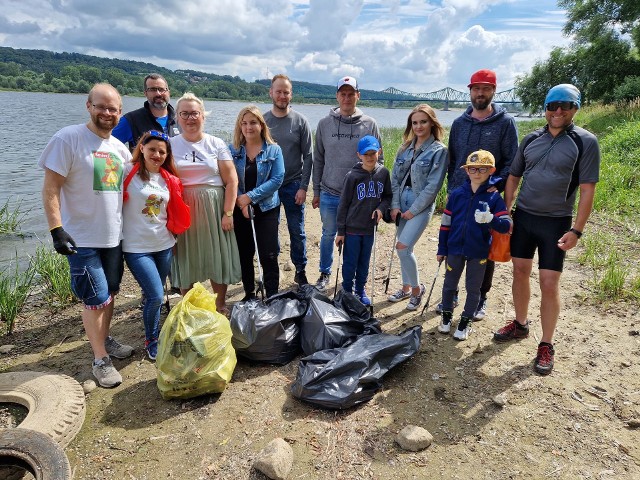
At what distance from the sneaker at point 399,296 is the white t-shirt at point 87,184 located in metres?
2.81

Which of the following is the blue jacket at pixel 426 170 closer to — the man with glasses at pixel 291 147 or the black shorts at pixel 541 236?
the black shorts at pixel 541 236

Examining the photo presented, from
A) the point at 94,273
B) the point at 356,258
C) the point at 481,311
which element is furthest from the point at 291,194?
the point at 481,311

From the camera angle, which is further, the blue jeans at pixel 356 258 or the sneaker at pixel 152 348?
the blue jeans at pixel 356 258

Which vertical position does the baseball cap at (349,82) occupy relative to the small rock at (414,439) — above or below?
above

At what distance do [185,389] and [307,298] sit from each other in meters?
1.20

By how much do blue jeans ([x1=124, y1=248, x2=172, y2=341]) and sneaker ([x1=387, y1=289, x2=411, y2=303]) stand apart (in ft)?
7.71

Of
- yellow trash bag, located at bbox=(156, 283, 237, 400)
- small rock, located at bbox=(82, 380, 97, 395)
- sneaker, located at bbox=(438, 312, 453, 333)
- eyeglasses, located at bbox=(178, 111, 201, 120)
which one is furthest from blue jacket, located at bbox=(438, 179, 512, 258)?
small rock, located at bbox=(82, 380, 97, 395)

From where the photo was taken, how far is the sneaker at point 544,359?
10.6ft

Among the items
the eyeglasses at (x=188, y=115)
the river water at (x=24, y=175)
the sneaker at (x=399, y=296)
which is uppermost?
the eyeglasses at (x=188, y=115)

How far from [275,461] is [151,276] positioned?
1.68 metres

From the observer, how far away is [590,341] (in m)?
3.73

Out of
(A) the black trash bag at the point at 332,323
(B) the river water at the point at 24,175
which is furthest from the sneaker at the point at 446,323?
(B) the river water at the point at 24,175

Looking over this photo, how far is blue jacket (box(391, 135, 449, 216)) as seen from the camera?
386 centimetres

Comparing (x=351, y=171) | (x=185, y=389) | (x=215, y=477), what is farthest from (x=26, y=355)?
(x=351, y=171)
